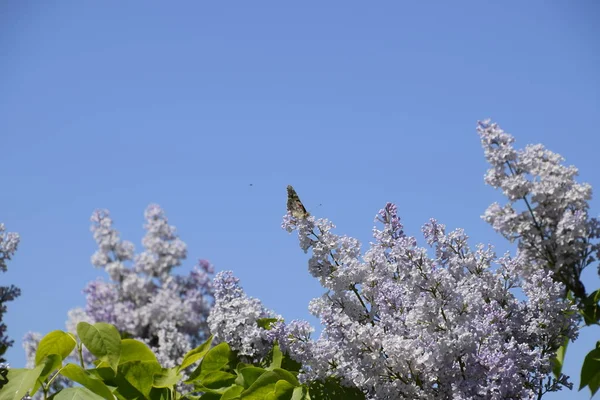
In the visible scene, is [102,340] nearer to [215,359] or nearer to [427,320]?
[215,359]

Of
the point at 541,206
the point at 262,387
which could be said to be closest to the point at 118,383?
the point at 262,387

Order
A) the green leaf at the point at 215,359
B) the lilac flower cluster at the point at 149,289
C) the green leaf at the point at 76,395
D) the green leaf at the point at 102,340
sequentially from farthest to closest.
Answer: the lilac flower cluster at the point at 149,289, the green leaf at the point at 215,359, the green leaf at the point at 102,340, the green leaf at the point at 76,395

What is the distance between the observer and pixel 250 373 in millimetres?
1921

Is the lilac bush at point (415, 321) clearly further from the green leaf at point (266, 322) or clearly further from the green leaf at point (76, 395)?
the green leaf at point (76, 395)

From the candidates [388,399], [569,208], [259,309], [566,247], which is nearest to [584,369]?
[388,399]

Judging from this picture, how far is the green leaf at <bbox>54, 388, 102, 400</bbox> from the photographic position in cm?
165

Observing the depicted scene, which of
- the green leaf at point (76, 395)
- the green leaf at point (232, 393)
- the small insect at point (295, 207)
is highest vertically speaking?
the small insect at point (295, 207)

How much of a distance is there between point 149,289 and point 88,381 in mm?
7516

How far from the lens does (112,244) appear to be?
9.49 m

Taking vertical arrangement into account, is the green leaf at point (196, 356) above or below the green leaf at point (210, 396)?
above

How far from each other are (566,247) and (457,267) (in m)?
2.88

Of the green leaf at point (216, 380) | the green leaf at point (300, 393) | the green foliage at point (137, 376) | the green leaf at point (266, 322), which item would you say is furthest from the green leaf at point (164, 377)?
the green leaf at point (266, 322)

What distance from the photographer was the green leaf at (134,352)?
2.00 meters

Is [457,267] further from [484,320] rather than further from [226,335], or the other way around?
[226,335]
